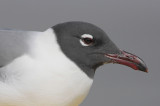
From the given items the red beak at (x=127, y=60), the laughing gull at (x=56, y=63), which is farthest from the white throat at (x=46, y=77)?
the red beak at (x=127, y=60)

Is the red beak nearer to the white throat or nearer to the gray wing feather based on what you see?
the white throat

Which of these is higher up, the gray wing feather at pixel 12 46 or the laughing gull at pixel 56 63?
the gray wing feather at pixel 12 46

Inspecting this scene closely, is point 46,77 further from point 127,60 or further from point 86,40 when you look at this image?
point 127,60

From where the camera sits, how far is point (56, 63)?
2217mm

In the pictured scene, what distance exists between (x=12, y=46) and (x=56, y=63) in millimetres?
218

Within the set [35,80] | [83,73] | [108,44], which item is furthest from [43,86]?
[108,44]

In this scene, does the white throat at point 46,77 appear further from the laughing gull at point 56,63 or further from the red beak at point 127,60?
the red beak at point 127,60

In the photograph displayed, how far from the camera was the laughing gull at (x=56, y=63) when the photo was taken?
2219mm

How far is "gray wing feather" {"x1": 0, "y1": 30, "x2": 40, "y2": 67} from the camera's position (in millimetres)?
2264

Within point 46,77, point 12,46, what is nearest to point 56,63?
point 46,77

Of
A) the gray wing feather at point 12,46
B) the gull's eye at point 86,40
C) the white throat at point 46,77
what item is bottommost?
the white throat at point 46,77

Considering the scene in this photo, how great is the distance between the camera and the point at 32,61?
2.23 m

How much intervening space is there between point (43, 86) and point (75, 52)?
20 centimetres

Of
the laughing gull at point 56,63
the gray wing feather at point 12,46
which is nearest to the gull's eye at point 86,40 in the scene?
the laughing gull at point 56,63
